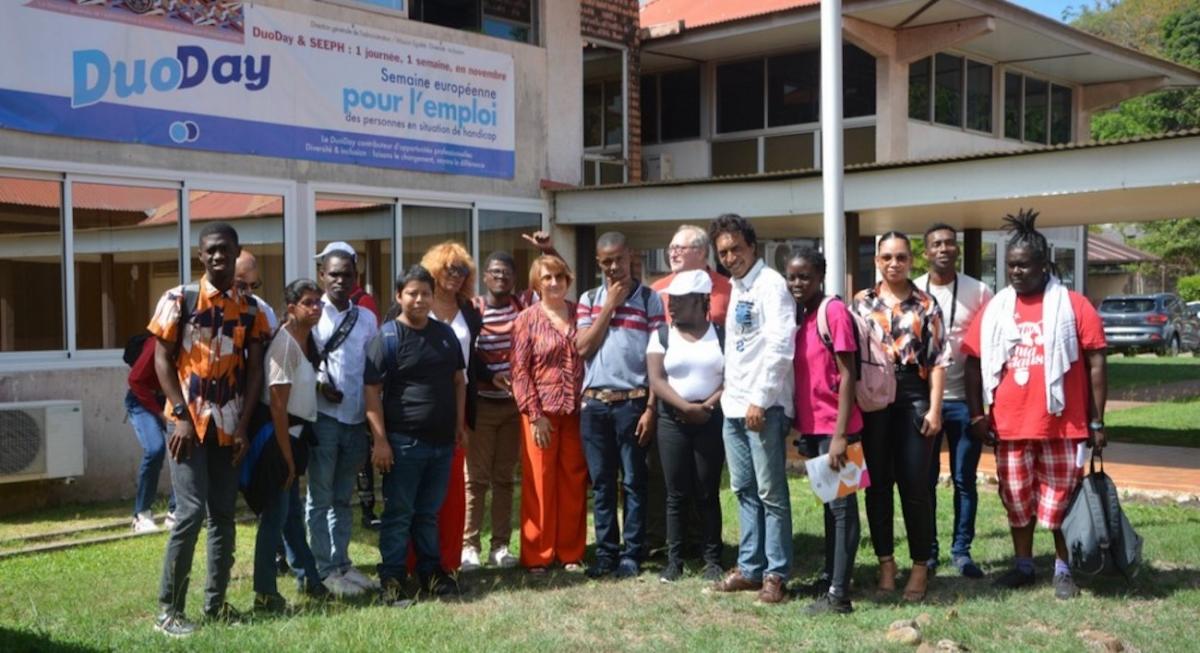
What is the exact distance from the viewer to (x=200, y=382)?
5.32m

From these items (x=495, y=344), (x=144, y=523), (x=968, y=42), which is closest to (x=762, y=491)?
(x=495, y=344)

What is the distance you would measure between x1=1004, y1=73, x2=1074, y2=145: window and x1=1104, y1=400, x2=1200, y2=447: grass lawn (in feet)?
19.3

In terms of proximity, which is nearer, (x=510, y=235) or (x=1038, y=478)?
(x=1038, y=478)

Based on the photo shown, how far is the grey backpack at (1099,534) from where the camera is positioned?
575 centimetres

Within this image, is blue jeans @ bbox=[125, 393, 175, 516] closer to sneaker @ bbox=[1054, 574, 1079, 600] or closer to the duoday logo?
the duoday logo

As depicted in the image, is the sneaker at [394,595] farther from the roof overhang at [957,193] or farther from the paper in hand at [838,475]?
the roof overhang at [957,193]

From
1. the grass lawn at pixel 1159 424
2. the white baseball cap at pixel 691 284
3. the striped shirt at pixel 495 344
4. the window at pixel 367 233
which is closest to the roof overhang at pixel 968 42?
the grass lawn at pixel 1159 424

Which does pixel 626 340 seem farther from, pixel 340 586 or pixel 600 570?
pixel 340 586

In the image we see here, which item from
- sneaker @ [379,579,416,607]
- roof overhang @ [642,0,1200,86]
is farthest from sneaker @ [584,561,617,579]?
roof overhang @ [642,0,1200,86]

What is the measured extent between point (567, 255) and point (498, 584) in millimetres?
7210

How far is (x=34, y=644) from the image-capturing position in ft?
17.0

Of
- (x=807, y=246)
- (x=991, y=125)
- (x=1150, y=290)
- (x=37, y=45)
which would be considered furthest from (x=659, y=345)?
(x=1150, y=290)

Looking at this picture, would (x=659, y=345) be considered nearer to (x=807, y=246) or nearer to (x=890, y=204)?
(x=807, y=246)

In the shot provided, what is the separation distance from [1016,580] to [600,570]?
2.29 m
